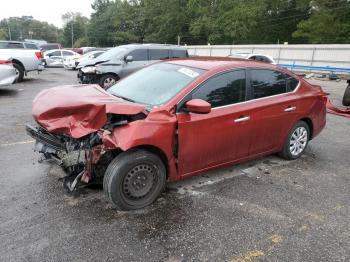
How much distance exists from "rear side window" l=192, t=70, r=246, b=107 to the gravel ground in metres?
1.13

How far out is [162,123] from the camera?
3795 mm

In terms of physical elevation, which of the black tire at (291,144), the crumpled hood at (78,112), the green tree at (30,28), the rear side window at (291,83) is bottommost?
the black tire at (291,144)

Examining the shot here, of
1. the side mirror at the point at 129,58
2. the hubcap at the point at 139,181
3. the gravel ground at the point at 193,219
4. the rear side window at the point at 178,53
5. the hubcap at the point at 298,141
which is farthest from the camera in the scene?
the rear side window at the point at 178,53

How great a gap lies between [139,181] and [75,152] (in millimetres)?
770

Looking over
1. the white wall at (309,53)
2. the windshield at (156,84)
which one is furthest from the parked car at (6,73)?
Result: the white wall at (309,53)

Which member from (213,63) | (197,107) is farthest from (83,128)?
(213,63)

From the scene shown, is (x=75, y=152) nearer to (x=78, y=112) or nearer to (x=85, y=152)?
(x=85, y=152)

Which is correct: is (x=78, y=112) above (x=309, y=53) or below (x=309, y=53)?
above

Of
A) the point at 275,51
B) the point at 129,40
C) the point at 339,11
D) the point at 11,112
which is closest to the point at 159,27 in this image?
the point at 129,40

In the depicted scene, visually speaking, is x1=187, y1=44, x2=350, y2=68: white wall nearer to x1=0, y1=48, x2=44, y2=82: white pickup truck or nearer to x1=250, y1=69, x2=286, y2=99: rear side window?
x1=0, y1=48, x2=44, y2=82: white pickup truck

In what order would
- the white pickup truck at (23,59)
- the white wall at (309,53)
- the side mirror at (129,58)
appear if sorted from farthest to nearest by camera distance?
the white wall at (309,53) < the white pickup truck at (23,59) < the side mirror at (129,58)

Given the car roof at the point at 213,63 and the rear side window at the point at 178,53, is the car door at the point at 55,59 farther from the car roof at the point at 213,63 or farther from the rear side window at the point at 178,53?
the car roof at the point at 213,63

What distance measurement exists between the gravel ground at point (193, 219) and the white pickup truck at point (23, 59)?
10.5 meters

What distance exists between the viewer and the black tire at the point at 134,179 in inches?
143
